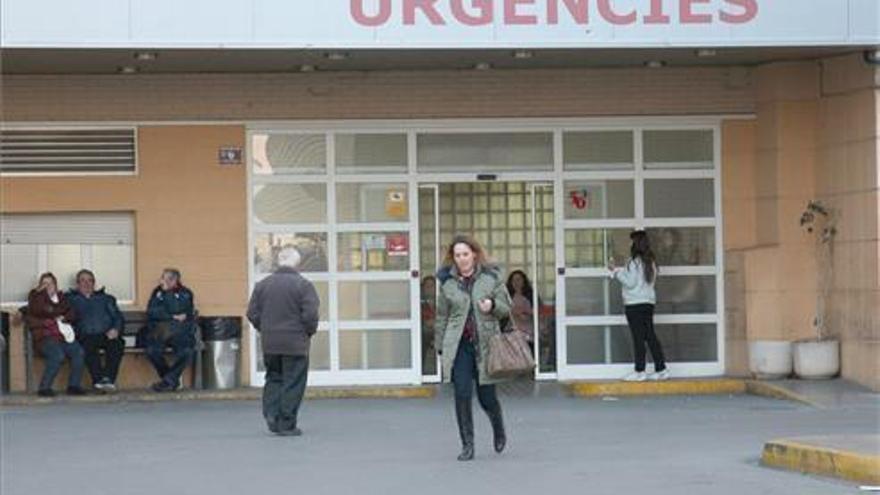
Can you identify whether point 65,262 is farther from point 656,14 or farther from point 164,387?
point 656,14

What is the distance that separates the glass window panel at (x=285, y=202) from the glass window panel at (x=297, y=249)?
190 mm

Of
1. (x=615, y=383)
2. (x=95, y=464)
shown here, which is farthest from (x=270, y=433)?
(x=615, y=383)

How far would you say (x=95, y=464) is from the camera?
11.4 m

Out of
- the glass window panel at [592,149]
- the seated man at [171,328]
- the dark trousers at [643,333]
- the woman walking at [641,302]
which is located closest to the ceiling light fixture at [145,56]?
the seated man at [171,328]

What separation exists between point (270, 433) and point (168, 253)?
4.49 m

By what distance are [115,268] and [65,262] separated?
588 millimetres

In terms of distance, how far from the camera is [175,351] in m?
16.7

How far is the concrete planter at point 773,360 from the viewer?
55.3 ft

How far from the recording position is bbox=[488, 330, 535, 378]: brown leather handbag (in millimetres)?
10922

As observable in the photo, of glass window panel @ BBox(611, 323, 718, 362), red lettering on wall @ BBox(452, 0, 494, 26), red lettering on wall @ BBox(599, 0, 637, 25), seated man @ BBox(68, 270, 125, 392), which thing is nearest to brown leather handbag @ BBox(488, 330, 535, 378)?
red lettering on wall @ BBox(452, 0, 494, 26)

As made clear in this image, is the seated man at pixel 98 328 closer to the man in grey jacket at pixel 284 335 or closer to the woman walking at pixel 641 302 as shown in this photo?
the man in grey jacket at pixel 284 335

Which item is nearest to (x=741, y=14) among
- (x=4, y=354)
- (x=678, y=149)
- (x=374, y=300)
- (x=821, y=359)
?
(x=678, y=149)

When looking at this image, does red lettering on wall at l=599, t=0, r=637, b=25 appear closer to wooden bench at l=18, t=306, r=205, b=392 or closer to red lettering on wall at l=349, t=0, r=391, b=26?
red lettering on wall at l=349, t=0, r=391, b=26

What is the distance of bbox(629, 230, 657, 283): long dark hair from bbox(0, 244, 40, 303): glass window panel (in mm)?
6950
